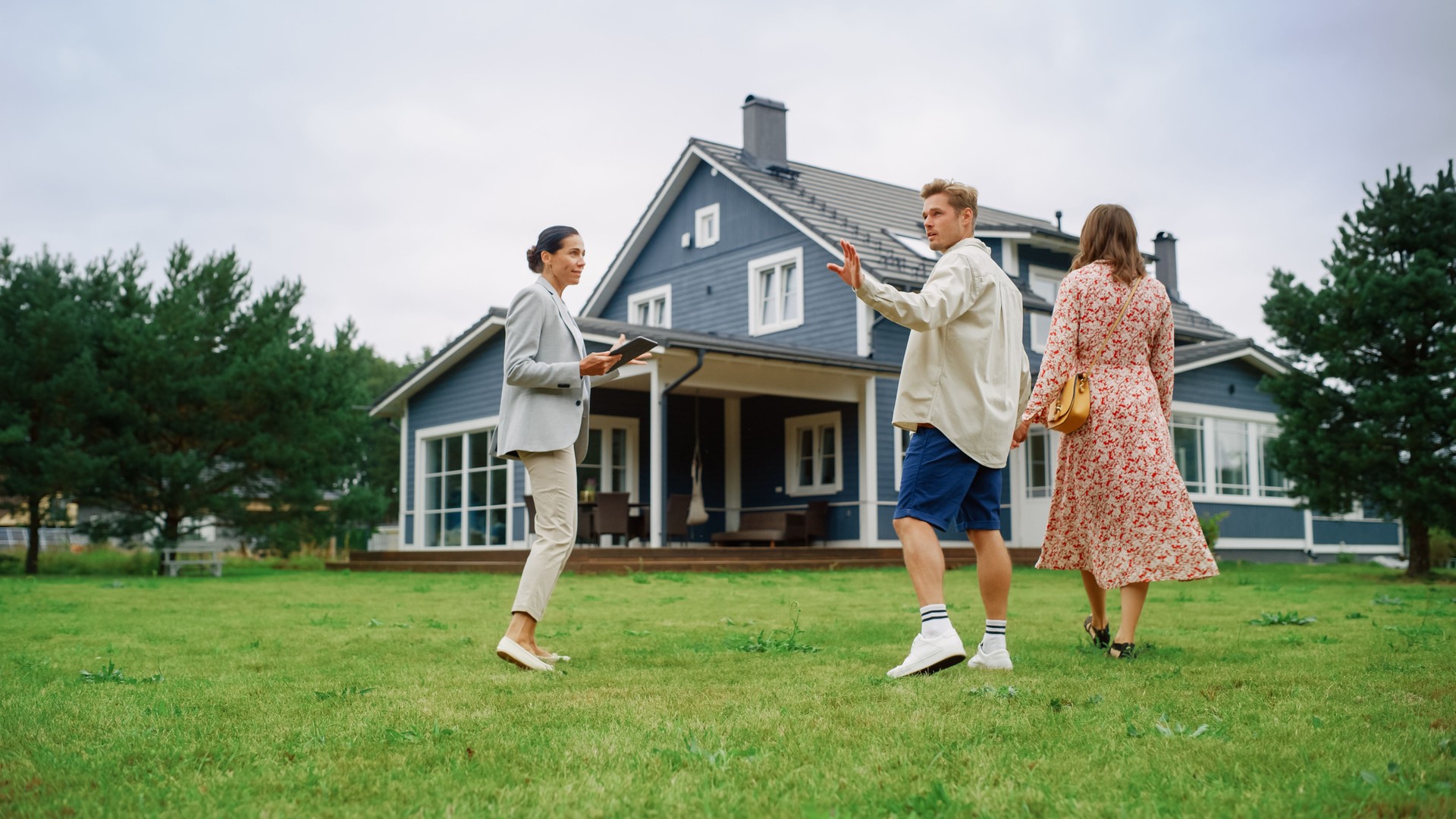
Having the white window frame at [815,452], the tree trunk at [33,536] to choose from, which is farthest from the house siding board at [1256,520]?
the tree trunk at [33,536]

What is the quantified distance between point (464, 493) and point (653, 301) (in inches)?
234

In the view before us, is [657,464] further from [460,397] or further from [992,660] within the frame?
[992,660]

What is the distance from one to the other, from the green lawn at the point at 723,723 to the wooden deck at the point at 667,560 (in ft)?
26.2

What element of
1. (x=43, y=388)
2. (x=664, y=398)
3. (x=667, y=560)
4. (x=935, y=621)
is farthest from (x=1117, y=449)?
Answer: (x=43, y=388)

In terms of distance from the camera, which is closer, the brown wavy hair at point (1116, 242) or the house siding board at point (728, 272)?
the brown wavy hair at point (1116, 242)

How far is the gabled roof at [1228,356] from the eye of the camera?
2070 cm

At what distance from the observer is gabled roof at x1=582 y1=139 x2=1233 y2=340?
791 inches

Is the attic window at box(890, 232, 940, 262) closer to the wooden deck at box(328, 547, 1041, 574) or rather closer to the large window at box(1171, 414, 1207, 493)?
the large window at box(1171, 414, 1207, 493)

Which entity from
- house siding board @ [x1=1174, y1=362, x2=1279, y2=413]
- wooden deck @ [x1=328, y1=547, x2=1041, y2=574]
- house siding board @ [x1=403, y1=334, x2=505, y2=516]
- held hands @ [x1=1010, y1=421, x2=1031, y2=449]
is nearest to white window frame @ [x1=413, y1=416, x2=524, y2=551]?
house siding board @ [x1=403, y1=334, x2=505, y2=516]

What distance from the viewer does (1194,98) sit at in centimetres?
1135

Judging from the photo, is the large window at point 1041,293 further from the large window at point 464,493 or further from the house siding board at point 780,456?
the large window at point 464,493

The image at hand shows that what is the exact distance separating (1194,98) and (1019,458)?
992cm

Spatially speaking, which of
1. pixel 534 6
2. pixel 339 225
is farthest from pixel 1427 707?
pixel 339 225

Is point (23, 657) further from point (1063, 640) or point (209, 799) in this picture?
point (1063, 640)
